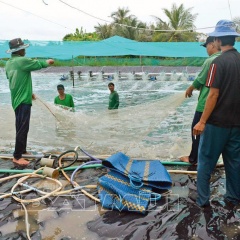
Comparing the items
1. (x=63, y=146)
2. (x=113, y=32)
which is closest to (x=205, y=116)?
(x=63, y=146)

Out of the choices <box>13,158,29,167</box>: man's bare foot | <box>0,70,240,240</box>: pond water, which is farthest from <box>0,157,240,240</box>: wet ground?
<box>13,158,29,167</box>: man's bare foot

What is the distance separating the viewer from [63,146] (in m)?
5.68

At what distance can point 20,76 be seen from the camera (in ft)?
13.4

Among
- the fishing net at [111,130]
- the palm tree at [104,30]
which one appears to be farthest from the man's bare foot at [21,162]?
the palm tree at [104,30]

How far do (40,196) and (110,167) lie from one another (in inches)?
30.9

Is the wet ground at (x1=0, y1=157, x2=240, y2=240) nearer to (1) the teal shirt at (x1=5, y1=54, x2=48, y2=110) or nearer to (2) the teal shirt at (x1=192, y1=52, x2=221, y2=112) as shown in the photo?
(2) the teal shirt at (x1=192, y1=52, x2=221, y2=112)

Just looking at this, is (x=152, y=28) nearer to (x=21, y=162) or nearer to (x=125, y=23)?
(x=125, y=23)

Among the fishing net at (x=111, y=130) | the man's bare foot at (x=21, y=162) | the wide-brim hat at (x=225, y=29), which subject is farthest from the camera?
the fishing net at (x=111, y=130)

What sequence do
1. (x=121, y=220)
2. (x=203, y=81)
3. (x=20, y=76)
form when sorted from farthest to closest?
1. (x=20, y=76)
2. (x=203, y=81)
3. (x=121, y=220)

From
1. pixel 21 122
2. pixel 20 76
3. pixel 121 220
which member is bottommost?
pixel 121 220

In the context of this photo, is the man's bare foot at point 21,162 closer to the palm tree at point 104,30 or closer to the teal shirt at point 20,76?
the teal shirt at point 20,76

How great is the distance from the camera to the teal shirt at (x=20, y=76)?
4.01m

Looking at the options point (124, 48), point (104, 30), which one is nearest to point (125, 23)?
point (104, 30)

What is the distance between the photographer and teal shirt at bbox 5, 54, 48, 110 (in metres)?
4.01
